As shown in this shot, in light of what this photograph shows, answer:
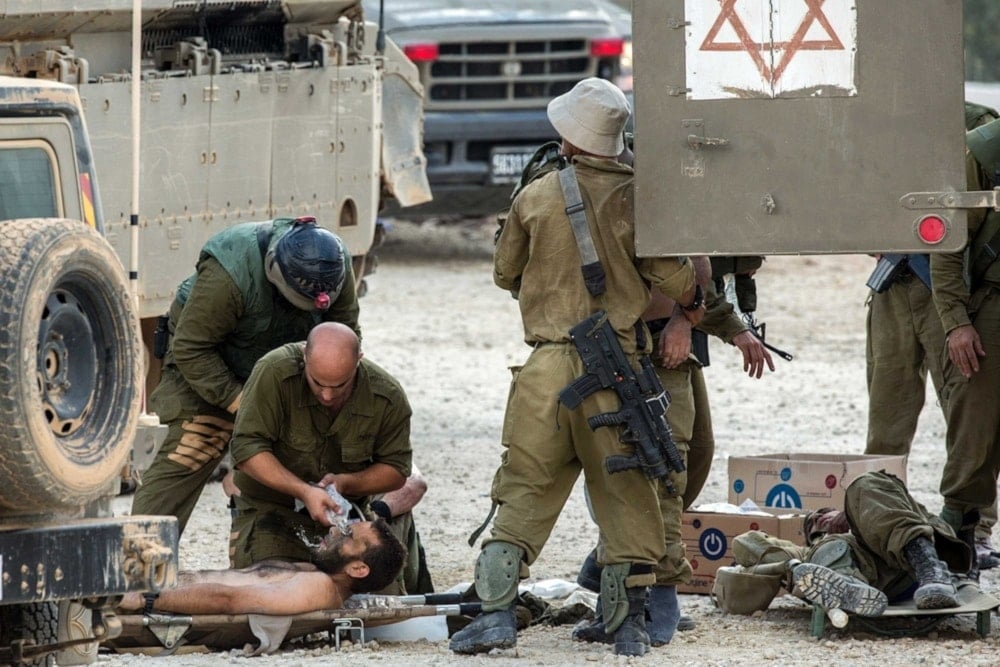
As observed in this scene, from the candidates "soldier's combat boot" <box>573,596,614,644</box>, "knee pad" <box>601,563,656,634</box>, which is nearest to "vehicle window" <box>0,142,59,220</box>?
"knee pad" <box>601,563,656,634</box>

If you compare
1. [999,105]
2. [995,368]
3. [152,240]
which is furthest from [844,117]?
[999,105]

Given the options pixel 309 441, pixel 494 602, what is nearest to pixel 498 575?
pixel 494 602

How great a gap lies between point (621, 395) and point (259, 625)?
1.38m

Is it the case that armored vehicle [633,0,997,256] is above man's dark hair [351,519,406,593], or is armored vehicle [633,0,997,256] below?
above

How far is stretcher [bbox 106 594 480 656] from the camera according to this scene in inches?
259

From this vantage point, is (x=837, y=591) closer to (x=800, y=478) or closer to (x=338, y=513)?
(x=800, y=478)

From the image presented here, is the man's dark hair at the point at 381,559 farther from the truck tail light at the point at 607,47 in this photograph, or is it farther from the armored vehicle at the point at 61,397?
A: the truck tail light at the point at 607,47

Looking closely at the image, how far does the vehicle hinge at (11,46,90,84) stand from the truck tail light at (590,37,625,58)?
30.1ft

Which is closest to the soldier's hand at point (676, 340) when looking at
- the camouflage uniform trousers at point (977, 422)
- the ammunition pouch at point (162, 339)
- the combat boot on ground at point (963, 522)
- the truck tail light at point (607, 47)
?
the camouflage uniform trousers at point (977, 422)

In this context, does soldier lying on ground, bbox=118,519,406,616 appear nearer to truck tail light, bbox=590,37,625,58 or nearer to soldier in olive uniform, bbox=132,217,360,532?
soldier in olive uniform, bbox=132,217,360,532

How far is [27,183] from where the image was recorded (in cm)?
546

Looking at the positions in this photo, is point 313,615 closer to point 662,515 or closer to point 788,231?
point 662,515

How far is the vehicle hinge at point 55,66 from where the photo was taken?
8.68m

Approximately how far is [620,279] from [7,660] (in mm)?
2334
